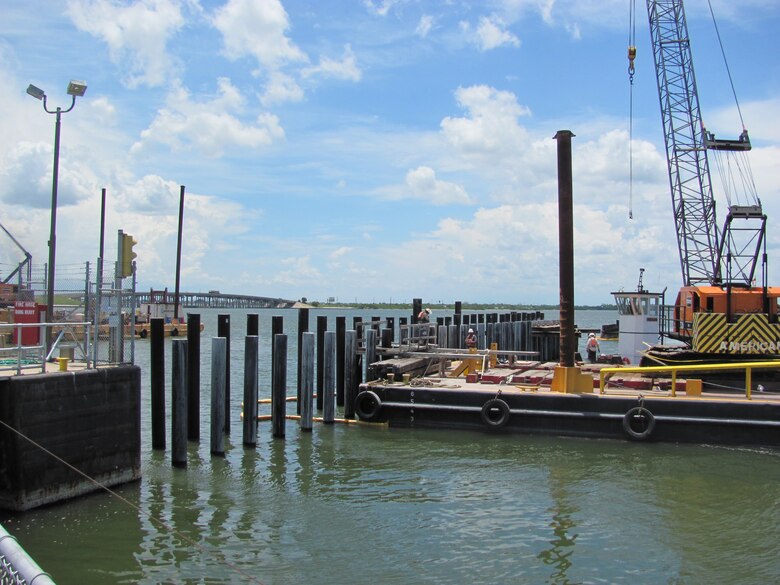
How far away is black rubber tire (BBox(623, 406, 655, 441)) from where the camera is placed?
15745 mm

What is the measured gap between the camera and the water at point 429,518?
29.9 ft

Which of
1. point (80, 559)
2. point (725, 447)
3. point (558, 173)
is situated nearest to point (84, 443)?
point (80, 559)

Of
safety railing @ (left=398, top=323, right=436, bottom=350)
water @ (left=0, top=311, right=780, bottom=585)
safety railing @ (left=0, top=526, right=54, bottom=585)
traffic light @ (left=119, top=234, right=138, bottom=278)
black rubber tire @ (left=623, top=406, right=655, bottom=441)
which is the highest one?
traffic light @ (left=119, top=234, right=138, bottom=278)

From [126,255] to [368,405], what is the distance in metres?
7.87

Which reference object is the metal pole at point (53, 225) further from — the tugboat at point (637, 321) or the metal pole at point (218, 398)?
the tugboat at point (637, 321)

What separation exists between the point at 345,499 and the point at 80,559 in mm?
4383

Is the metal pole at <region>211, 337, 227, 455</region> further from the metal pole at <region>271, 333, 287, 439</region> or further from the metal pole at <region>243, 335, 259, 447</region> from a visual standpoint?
the metal pole at <region>271, 333, 287, 439</region>

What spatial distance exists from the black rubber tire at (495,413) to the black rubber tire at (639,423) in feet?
8.86

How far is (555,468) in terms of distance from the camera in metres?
14.2

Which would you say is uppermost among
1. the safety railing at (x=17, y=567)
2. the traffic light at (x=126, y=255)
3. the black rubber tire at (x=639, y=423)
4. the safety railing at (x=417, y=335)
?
the traffic light at (x=126, y=255)

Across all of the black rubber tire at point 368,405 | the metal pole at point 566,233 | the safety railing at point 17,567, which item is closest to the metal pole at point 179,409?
the black rubber tire at point 368,405

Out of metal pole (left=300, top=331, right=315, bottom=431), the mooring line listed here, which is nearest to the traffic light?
the mooring line

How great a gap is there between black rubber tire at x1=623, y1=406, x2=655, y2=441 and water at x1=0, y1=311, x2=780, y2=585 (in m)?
0.32

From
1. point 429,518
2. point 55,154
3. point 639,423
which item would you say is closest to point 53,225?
point 55,154
